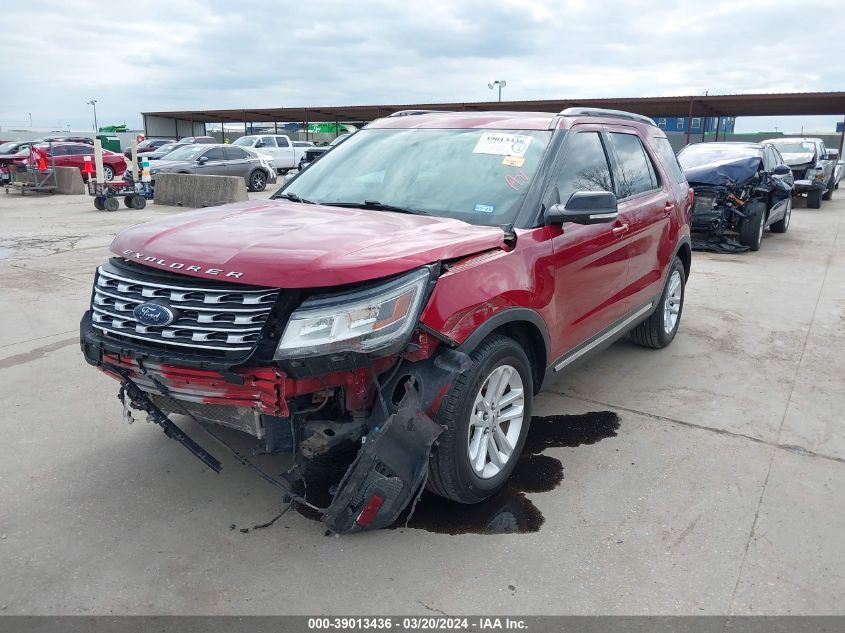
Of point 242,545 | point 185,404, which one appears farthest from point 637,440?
point 185,404

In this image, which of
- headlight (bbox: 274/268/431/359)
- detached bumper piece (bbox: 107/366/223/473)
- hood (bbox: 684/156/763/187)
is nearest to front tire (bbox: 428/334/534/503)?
headlight (bbox: 274/268/431/359)

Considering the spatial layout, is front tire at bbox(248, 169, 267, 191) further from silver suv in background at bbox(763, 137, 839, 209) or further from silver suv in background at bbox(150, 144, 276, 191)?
silver suv in background at bbox(763, 137, 839, 209)

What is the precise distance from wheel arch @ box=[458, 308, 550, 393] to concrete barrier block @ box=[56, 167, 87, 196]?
68.7ft

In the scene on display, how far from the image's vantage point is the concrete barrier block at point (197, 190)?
16.4m

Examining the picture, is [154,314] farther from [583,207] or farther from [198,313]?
[583,207]

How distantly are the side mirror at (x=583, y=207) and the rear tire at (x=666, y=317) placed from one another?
86.2 inches

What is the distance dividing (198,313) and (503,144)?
207 cm

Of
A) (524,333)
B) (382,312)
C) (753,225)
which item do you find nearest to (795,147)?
(753,225)

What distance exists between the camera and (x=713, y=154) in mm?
11906

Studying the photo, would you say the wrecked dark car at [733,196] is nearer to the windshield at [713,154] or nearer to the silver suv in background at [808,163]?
the windshield at [713,154]

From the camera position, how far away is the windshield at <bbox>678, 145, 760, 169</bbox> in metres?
11.6

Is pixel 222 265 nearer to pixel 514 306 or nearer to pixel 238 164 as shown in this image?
pixel 514 306

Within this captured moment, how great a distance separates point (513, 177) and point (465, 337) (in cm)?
119

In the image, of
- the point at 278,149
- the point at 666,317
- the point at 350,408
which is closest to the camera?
the point at 350,408
